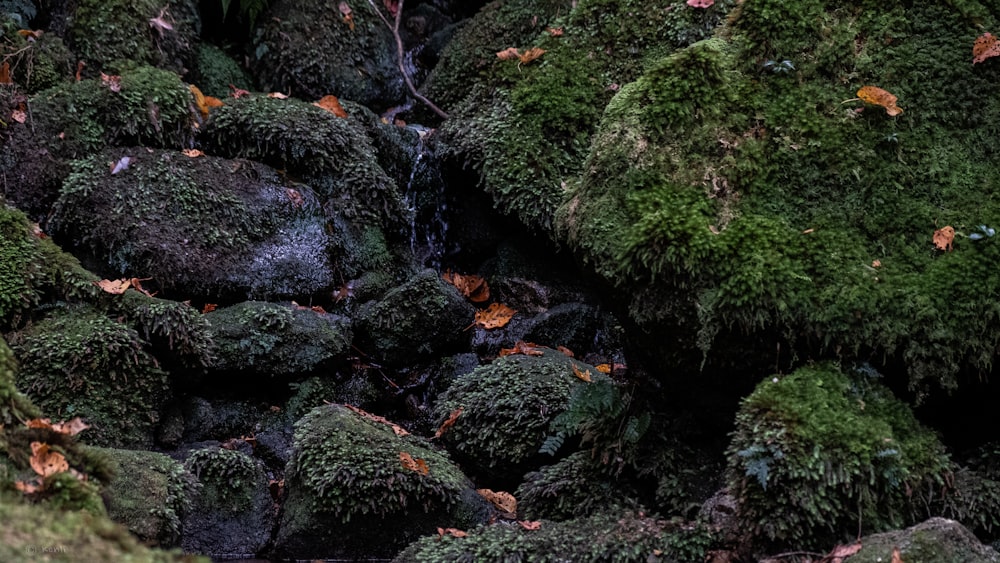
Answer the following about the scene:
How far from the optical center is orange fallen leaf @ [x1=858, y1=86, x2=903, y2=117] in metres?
4.21

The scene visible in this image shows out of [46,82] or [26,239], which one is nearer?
[26,239]

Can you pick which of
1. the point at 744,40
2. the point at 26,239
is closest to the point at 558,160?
the point at 744,40

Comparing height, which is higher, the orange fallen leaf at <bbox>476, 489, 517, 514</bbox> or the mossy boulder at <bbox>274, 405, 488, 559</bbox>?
the mossy boulder at <bbox>274, 405, 488, 559</bbox>

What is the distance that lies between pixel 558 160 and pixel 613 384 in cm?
338

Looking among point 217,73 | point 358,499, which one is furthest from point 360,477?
point 217,73

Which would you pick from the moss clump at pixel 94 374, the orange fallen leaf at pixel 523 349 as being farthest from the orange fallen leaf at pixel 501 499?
the moss clump at pixel 94 374

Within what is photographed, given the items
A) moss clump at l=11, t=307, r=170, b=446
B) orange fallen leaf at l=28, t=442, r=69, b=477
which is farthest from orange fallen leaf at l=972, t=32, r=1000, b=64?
moss clump at l=11, t=307, r=170, b=446

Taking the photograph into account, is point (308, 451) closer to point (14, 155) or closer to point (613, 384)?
point (613, 384)

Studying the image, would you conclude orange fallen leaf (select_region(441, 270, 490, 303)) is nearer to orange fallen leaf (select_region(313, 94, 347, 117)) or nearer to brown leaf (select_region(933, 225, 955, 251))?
orange fallen leaf (select_region(313, 94, 347, 117))

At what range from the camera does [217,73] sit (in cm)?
871

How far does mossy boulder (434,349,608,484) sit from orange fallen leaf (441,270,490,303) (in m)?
1.72

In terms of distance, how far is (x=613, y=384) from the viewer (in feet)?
15.3

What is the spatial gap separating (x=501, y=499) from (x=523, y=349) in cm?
175

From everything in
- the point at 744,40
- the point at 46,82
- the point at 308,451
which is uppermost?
the point at 744,40
